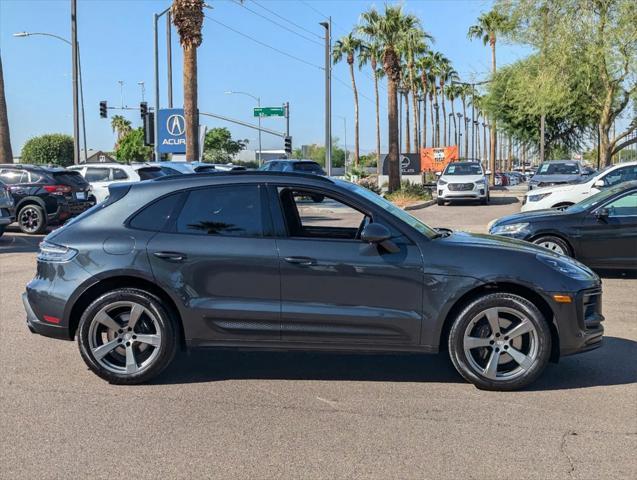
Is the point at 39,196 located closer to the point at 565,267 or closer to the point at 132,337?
the point at 132,337

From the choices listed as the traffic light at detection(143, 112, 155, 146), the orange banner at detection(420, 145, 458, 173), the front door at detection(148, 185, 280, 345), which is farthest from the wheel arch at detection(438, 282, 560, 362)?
the orange banner at detection(420, 145, 458, 173)

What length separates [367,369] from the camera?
6.15m

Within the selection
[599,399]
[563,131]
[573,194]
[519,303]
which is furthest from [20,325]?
[563,131]

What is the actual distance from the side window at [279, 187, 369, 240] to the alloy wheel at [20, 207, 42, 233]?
12438 mm

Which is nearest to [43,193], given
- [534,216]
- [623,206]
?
[534,216]

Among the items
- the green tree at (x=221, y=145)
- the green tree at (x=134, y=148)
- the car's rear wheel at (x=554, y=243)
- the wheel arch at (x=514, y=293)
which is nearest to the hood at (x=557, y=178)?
the car's rear wheel at (x=554, y=243)

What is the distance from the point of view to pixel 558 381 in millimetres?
5777

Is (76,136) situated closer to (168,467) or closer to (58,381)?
(58,381)

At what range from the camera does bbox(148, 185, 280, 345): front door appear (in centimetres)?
550

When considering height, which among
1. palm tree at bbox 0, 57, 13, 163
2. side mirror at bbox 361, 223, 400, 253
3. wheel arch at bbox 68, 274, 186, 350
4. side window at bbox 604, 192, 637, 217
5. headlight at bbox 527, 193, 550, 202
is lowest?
wheel arch at bbox 68, 274, 186, 350

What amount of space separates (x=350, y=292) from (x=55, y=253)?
2.43 m

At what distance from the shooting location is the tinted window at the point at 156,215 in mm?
5699

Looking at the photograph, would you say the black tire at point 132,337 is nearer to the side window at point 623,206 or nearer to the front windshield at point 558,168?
the side window at point 623,206

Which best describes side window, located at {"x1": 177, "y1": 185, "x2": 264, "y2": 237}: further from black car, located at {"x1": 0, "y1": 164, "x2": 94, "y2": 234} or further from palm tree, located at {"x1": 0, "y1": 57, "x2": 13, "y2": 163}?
palm tree, located at {"x1": 0, "y1": 57, "x2": 13, "y2": 163}
